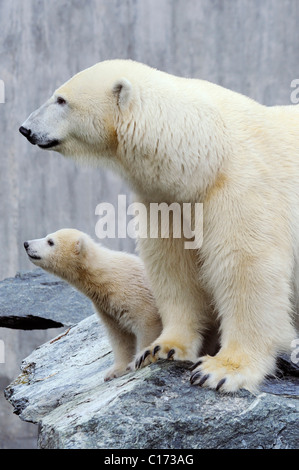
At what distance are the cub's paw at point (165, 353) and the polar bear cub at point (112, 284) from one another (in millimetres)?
419

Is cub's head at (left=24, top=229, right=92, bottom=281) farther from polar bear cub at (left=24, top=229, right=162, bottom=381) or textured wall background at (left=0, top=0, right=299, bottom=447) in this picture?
textured wall background at (left=0, top=0, right=299, bottom=447)

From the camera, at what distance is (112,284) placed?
4.35 metres

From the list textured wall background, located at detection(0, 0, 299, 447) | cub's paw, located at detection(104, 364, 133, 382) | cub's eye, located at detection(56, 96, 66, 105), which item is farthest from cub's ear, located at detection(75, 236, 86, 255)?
textured wall background, located at detection(0, 0, 299, 447)

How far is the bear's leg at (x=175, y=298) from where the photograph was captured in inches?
138

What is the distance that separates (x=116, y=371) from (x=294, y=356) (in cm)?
89

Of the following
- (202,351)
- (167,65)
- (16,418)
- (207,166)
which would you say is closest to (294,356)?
(202,351)

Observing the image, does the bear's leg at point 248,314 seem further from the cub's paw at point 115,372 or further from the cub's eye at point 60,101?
the cub's eye at point 60,101

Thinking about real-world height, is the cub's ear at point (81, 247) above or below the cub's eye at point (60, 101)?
below

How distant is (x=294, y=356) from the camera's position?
3.59 meters

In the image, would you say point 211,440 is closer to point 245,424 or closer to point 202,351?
point 245,424

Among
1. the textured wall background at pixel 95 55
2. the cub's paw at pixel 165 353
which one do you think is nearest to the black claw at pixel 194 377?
the cub's paw at pixel 165 353

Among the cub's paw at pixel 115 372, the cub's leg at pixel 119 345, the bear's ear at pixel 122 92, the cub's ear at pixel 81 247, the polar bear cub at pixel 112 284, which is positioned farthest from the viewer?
the cub's ear at pixel 81 247

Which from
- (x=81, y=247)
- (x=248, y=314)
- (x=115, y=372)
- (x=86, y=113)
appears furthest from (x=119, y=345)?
(x=86, y=113)

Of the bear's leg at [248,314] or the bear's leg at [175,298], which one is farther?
the bear's leg at [175,298]
